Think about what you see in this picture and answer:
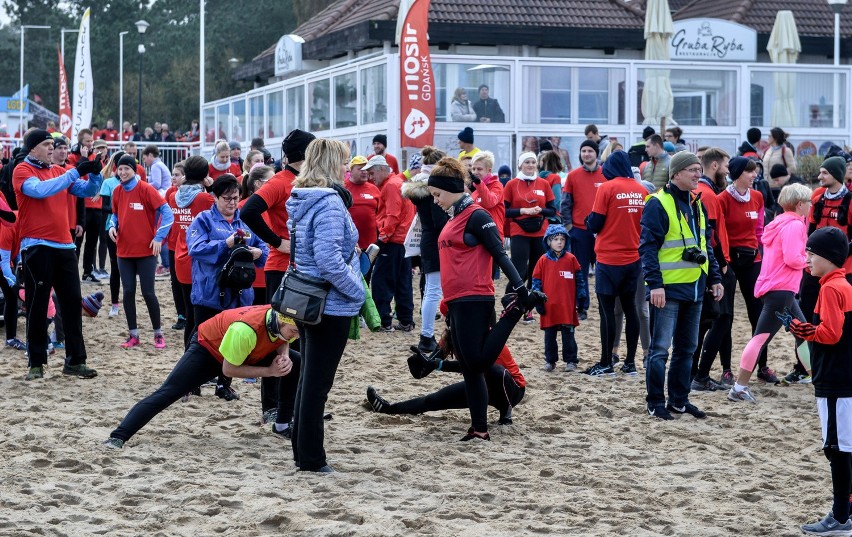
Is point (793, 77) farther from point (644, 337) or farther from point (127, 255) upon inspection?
point (127, 255)

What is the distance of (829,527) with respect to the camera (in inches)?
219

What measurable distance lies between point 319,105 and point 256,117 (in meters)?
3.15

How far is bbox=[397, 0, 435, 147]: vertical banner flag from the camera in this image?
16719 millimetres

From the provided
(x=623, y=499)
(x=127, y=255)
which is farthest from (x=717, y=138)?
(x=623, y=499)

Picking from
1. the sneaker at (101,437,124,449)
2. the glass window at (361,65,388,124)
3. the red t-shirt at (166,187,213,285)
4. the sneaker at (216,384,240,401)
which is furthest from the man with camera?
the glass window at (361,65,388,124)

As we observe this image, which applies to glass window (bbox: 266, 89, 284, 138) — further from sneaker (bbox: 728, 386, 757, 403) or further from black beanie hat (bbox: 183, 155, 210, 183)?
sneaker (bbox: 728, 386, 757, 403)

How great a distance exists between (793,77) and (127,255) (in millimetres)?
12661

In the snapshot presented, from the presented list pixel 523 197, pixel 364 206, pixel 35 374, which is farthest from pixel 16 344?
pixel 523 197

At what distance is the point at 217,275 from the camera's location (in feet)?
27.0

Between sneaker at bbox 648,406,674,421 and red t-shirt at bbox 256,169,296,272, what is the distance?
2890 millimetres

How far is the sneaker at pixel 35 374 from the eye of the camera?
9.52 meters

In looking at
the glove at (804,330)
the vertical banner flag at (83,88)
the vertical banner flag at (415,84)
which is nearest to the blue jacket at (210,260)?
the glove at (804,330)

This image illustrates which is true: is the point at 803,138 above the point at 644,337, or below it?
above

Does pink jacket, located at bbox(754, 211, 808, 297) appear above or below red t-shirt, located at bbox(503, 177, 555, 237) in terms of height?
below
